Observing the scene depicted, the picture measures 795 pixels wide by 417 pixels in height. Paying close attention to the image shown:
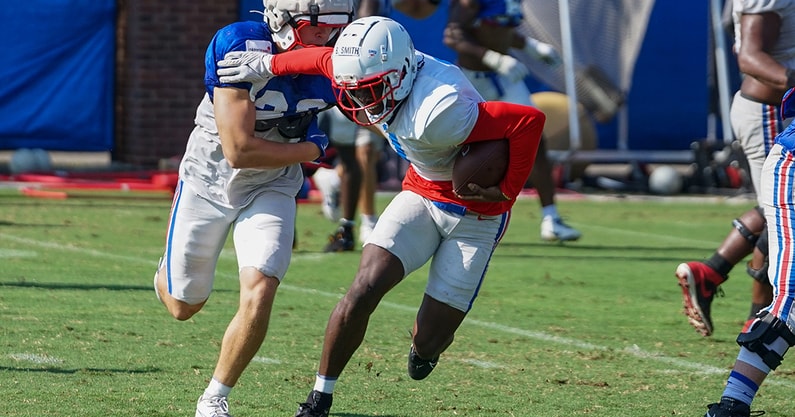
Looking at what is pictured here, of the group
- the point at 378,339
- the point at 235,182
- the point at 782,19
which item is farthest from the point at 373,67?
the point at 782,19

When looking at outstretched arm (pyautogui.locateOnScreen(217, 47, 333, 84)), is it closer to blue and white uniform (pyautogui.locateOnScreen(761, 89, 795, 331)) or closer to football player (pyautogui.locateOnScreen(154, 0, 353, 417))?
football player (pyautogui.locateOnScreen(154, 0, 353, 417))

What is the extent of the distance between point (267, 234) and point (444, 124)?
0.79m

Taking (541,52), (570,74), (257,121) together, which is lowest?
(570,74)

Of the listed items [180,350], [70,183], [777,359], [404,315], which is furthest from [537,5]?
[777,359]

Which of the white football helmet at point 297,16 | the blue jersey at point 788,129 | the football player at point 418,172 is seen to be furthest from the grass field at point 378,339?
the white football helmet at point 297,16

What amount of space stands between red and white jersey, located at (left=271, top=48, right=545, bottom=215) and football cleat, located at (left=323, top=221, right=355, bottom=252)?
418 cm

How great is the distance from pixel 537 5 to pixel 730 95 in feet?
7.92

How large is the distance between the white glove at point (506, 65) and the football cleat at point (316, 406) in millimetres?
5128

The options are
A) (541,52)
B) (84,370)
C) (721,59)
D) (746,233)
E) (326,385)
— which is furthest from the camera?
(721,59)

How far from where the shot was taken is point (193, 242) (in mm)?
5184

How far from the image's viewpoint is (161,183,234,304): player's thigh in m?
5.18

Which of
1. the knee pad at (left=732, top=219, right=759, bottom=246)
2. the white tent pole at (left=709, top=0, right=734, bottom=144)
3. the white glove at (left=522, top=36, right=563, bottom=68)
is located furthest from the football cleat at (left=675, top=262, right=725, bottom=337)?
the white tent pole at (left=709, top=0, right=734, bottom=144)

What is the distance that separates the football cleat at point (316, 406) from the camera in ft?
15.3

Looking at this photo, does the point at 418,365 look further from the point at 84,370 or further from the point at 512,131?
the point at 84,370
